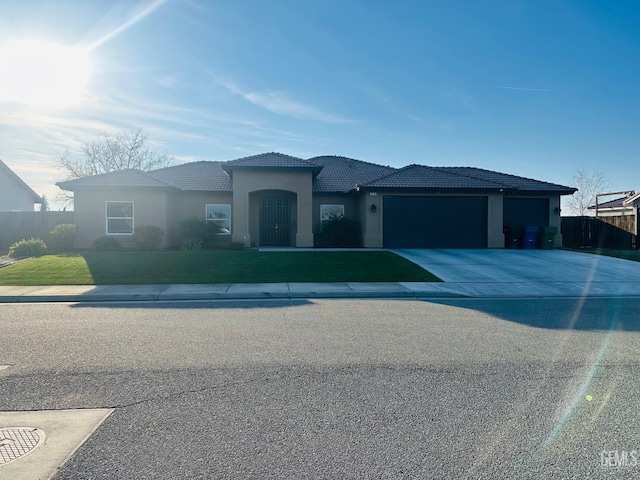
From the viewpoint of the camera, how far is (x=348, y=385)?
4.74 meters

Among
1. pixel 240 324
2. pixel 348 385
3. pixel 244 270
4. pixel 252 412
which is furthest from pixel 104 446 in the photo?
pixel 244 270

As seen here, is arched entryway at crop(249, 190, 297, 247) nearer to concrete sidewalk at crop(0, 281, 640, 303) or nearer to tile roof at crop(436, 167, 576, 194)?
tile roof at crop(436, 167, 576, 194)

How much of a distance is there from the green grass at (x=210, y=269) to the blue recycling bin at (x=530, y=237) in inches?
344

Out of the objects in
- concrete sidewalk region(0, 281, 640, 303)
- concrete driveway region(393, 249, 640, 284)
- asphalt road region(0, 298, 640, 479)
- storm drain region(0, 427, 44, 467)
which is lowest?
storm drain region(0, 427, 44, 467)

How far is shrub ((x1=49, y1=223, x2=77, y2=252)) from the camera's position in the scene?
19.9 meters

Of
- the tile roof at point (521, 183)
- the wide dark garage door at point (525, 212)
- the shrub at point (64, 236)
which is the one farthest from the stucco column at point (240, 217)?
the wide dark garage door at point (525, 212)

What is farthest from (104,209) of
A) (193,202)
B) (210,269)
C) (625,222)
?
(625,222)

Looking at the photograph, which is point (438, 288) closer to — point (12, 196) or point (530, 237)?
point (530, 237)

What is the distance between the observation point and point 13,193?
33.3 meters

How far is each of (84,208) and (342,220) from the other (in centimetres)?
1217

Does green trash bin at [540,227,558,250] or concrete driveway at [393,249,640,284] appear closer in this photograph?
concrete driveway at [393,249,640,284]

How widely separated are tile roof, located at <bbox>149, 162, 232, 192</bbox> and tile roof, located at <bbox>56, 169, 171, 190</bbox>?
3.93 feet

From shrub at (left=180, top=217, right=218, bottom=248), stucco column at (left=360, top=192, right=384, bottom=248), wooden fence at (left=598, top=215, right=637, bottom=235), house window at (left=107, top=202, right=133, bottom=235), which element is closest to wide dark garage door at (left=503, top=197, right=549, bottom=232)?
wooden fence at (left=598, top=215, right=637, bottom=235)

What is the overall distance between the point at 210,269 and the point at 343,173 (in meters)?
13.8
